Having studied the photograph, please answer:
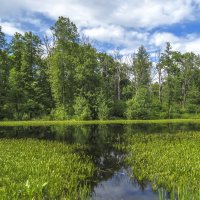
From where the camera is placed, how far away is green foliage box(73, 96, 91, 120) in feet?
173

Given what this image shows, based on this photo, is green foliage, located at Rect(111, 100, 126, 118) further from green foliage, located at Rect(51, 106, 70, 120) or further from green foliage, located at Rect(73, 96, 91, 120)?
green foliage, located at Rect(51, 106, 70, 120)

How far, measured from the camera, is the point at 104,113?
176 feet

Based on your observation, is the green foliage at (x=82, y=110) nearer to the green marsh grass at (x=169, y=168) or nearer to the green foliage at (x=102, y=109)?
the green foliage at (x=102, y=109)

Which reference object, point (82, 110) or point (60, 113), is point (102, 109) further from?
point (60, 113)

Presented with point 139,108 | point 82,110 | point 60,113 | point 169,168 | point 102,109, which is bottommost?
point 169,168

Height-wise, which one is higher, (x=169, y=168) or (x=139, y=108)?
(x=139, y=108)

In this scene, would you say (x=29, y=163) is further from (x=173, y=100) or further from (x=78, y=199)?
(x=173, y=100)

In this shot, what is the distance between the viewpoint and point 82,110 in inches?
2108

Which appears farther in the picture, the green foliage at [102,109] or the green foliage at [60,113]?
the green foliage at [102,109]

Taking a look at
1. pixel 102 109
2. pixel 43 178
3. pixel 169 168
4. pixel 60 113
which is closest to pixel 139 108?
pixel 102 109

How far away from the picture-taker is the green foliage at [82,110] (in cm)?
5266

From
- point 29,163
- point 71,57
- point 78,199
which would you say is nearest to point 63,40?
point 71,57

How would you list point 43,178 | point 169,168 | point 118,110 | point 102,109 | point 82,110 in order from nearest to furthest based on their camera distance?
point 43,178, point 169,168, point 82,110, point 102,109, point 118,110

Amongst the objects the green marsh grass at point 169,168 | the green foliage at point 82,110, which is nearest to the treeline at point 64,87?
the green foliage at point 82,110
